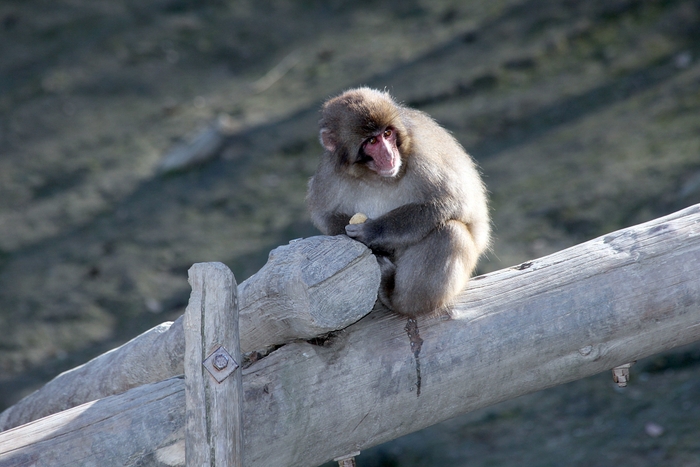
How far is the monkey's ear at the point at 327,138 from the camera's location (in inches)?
130

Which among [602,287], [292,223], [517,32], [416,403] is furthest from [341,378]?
[517,32]

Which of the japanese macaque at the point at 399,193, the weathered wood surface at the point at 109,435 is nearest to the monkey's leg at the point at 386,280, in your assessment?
the japanese macaque at the point at 399,193

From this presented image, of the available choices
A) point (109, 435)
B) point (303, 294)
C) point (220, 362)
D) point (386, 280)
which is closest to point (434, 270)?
point (386, 280)

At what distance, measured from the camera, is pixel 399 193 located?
337cm

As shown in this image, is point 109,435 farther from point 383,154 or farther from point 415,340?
point 383,154

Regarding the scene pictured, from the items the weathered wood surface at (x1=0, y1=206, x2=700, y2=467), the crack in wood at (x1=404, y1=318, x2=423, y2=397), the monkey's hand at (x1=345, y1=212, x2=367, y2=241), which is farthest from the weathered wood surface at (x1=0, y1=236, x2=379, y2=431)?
the monkey's hand at (x1=345, y1=212, x2=367, y2=241)

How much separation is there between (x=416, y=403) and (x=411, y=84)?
6824 mm

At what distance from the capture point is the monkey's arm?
3184 millimetres

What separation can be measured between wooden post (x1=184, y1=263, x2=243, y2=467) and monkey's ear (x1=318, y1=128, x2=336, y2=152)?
1082mm

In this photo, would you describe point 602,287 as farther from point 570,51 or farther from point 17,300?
point 570,51

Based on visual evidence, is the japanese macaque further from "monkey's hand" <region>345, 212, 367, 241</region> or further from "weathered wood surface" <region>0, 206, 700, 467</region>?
"weathered wood surface" <region>0, 206, 700, 467</region>

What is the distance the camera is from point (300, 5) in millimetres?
11039

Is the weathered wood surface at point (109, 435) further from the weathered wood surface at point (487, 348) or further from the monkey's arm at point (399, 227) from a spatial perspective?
the monkey's arm at point (399, 227)

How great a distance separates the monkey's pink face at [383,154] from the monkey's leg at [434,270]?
32 centimetres
